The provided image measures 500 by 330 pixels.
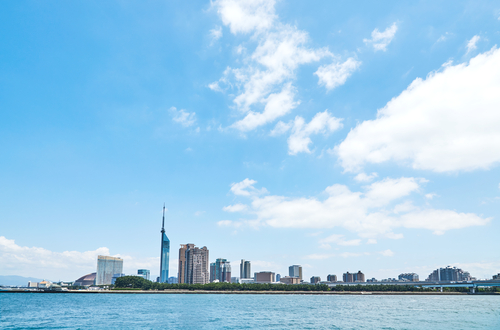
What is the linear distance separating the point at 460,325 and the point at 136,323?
62.4 meters

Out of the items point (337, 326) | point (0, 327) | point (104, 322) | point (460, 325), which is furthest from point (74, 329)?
point (460, 325)

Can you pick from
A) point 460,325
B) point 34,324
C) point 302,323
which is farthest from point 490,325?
point 34,324

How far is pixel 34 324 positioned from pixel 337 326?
187 feet

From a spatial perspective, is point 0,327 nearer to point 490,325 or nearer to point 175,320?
point 175,320

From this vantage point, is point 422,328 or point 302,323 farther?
point 302,323

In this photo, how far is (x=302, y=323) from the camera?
72.4 meters

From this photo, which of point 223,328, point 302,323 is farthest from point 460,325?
point 223,328

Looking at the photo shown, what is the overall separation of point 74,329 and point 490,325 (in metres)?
77.1

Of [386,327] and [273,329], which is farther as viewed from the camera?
[386,327]

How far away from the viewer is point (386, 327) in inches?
2640

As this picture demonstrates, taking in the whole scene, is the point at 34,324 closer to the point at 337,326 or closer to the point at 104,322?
the point at 104,322

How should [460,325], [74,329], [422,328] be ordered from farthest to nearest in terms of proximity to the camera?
[460,325] < [422,328] < [74,329]

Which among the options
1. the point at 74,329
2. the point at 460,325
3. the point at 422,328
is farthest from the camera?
the point at 460,325

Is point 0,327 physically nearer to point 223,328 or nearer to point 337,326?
point 223,328
